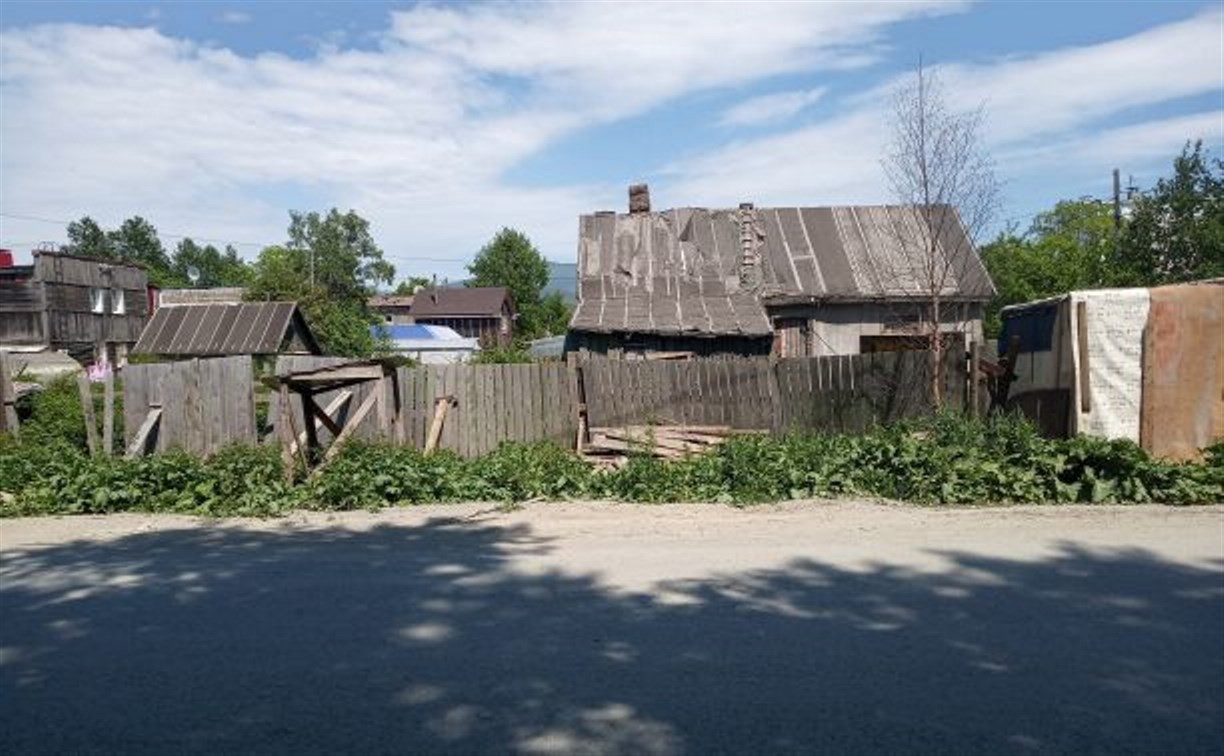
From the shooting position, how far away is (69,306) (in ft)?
156

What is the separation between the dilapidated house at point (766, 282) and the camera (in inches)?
717

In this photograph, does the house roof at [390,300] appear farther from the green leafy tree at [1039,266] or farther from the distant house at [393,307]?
the green leafy tree at [1039,266]

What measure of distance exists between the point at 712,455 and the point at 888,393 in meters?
3.87

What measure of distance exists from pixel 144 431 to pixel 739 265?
39.3ft

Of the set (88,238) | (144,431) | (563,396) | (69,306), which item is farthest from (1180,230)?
(88,238)

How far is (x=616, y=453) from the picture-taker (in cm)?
1340

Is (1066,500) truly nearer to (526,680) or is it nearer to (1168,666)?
(1168,666)

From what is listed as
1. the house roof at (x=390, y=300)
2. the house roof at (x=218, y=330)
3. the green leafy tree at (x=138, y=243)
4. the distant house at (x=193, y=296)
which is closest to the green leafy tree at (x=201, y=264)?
the green leafy tree at (x=138, y=243)

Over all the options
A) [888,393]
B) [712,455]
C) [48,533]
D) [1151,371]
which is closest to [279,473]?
[48,533]

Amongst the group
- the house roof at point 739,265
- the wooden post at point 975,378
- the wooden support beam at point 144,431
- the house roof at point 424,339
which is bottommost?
the wooden support beam at point 144,431

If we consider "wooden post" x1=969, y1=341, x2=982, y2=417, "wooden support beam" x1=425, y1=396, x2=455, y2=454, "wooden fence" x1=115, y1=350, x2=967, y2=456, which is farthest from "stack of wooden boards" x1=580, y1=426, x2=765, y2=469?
"wooden post" x1=969, y1=341, x2=982, y2=417

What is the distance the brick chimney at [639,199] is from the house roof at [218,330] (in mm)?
11490

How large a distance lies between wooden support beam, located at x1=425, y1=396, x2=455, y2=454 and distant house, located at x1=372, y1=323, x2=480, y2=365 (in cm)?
2475

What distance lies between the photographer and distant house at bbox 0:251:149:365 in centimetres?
4525
